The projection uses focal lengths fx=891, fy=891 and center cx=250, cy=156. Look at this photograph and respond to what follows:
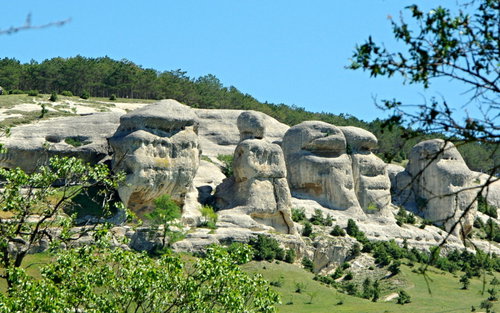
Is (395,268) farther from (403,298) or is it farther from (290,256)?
(290,256)

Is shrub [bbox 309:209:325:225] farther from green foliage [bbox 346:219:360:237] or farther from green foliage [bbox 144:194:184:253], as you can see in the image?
green foliage [bbox 144:194:184:253]

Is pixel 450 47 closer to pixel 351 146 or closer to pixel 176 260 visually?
pixel 176 260

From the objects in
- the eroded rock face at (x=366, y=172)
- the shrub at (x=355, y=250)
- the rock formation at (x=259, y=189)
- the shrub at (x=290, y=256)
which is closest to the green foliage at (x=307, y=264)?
the shrub at (x=290, y=256)

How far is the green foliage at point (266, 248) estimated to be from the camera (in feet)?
170

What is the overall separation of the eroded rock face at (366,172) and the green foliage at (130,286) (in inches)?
1594

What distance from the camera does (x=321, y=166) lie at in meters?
63.9

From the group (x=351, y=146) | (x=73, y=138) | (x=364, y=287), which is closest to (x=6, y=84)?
(x=73, y=138)

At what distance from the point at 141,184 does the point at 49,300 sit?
34664 millimetres

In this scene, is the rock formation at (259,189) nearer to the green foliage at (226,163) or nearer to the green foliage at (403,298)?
the green foliage at (226,163)

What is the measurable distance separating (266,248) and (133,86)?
4443 centimetres

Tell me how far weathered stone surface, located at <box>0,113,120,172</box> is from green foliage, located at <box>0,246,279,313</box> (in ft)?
108

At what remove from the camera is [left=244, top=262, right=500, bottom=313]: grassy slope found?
45.7 meters

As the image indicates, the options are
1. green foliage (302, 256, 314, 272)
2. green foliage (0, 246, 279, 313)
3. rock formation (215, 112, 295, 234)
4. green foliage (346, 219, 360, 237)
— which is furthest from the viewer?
green foliage (346, 219, 360, 237)

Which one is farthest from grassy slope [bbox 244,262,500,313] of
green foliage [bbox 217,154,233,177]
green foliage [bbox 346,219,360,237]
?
green foliage [bbox 217,154,233,177]
